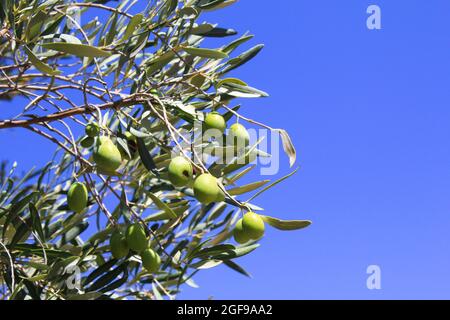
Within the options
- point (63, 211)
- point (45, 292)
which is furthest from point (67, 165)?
point (45, 292)

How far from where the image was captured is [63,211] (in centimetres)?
386

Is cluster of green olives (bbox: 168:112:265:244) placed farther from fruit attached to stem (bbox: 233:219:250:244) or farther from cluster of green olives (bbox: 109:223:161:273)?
cluster of green olives (bbox: 109:223:161:273)

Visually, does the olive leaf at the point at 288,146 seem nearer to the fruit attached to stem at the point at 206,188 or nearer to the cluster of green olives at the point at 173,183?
the cluster of green olives at the point at 173,183

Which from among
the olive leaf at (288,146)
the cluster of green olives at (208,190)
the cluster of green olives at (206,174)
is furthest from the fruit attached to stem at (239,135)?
the cluster of green olives at (208,190)

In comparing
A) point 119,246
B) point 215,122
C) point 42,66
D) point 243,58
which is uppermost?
point 243,58

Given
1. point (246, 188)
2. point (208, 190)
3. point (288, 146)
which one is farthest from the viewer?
point (246, 188)


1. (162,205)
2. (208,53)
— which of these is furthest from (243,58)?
(162,205)

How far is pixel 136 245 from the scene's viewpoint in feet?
8.75

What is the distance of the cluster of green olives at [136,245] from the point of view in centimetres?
266

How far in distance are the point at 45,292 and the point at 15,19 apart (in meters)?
1.23

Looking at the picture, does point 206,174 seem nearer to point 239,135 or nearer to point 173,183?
point 173,183
